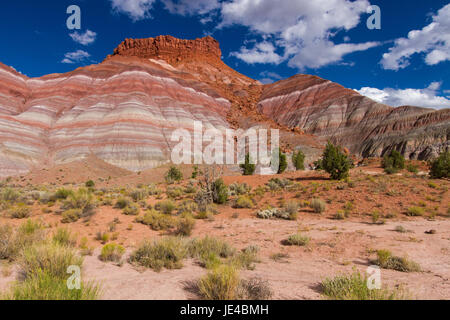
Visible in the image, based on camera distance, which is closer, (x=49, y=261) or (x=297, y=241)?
(x=49, y=261)

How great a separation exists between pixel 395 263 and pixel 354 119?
67.7 metres

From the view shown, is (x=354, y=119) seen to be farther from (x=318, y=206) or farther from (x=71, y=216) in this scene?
(x=71, y=216)

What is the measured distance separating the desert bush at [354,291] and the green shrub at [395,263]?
1.86 metres

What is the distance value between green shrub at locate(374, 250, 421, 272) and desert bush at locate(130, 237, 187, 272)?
15.1ft

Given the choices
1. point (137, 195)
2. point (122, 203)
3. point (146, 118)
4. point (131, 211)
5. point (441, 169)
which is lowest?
point (131, 211)

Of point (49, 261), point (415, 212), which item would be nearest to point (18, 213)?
point (49, 261)

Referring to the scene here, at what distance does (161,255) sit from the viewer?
17.2 feet

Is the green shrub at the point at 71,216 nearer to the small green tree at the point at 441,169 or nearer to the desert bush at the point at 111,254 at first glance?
the desert bush at the point at 111,254

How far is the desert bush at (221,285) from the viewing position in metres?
3.29

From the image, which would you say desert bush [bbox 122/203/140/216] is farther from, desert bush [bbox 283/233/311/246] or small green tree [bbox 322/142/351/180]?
small green tree [bbox 322/142/351/180]

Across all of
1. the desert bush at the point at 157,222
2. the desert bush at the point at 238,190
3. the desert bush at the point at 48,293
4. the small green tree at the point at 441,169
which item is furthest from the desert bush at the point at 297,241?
the small green tree at the point at 441,169

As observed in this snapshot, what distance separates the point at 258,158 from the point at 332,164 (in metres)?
31.1
